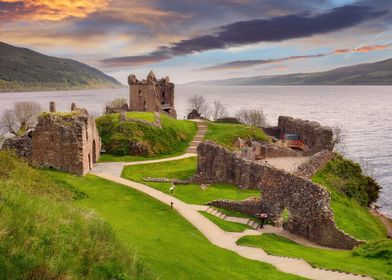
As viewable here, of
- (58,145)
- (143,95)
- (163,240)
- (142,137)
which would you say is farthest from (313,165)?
(143,95)

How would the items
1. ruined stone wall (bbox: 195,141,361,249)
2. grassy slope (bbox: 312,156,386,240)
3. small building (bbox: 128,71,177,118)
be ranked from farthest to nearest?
small building (bbox: 128,71,177,118), grassy slope (bbox: 312,156,386,240), ruined stone wall (bbox: 195,141,361,249)

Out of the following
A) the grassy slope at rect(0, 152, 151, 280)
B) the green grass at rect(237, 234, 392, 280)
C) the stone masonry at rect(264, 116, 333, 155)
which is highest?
the grassy slope at rect(0, 152, 151, 280)

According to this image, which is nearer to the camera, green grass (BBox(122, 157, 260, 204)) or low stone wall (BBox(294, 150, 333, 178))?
green grass (BBox(122, 157, 260, 204))

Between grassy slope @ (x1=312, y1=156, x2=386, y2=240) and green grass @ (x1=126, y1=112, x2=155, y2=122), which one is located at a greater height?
green grass @ (x1=126, y1=112, x2=155, y2=122)

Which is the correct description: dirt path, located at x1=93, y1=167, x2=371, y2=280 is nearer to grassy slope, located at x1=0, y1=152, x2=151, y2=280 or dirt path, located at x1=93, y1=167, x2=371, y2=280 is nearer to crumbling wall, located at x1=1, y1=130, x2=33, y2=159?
crumbling wall, located at x1=1, y1=130, x2=33, y2=159

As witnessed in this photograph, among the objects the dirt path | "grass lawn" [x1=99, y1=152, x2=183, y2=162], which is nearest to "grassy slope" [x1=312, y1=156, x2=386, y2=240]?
the dirt path

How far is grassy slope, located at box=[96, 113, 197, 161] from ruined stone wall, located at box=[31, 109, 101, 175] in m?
14.9

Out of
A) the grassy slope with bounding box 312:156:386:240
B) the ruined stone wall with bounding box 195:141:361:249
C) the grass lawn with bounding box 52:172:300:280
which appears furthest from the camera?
the grassy slope with bounding box 312:156:386:240

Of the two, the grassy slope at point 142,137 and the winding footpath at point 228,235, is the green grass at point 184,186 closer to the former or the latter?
the winding footpath at point 228,235

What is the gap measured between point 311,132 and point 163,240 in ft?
198

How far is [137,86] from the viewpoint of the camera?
95062 millimetres

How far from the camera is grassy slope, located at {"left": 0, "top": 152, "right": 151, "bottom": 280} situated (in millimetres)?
10898

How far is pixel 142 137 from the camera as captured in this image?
6706 cm

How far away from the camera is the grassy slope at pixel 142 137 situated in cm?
6400
